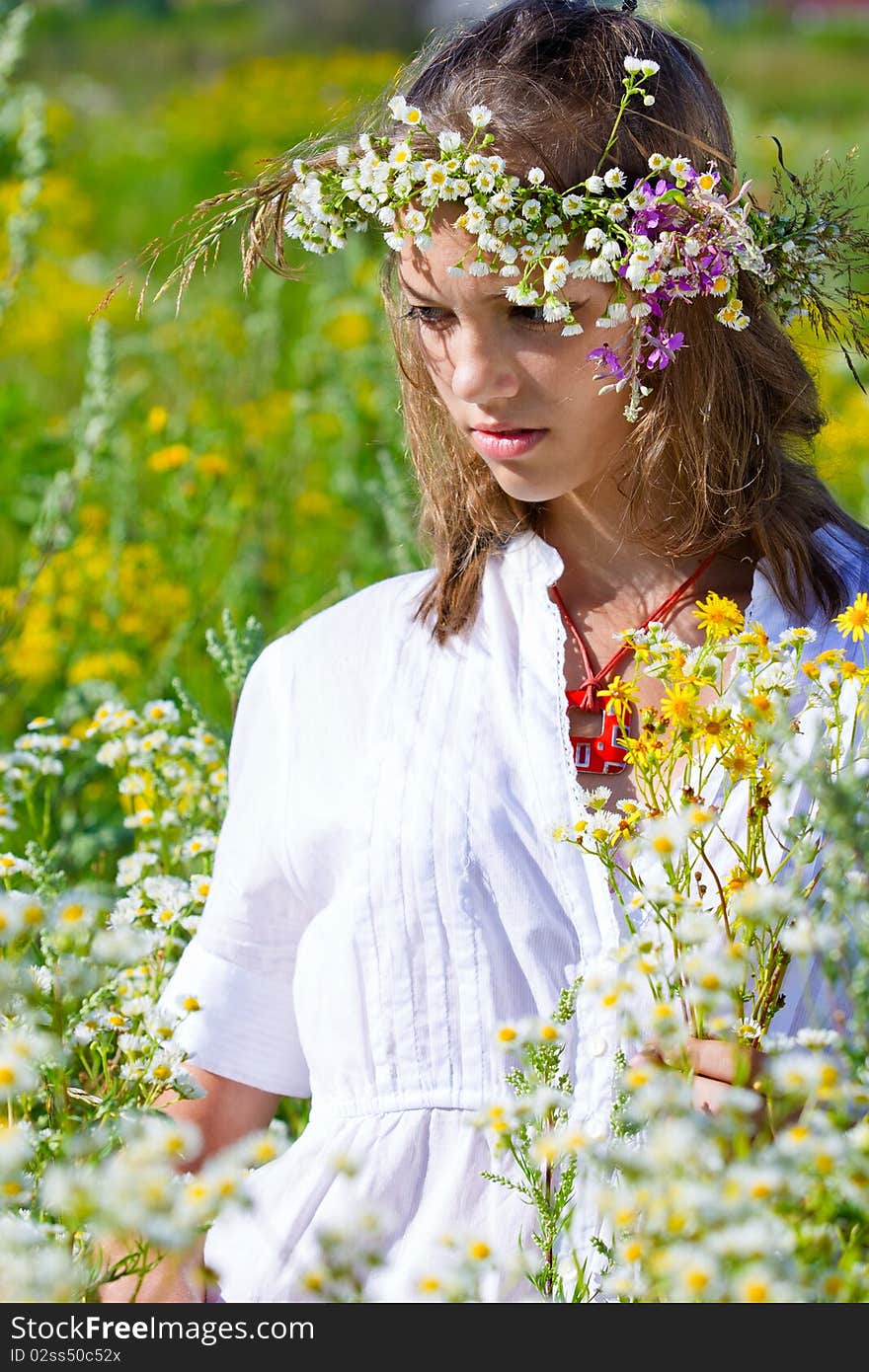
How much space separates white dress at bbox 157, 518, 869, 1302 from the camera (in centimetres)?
153

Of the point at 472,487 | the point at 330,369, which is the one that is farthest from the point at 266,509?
the point at 472,487

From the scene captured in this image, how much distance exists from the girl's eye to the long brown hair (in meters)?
0.13

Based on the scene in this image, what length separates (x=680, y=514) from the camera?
1745 millimetres

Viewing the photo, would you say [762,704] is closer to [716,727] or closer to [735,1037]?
[716,727]

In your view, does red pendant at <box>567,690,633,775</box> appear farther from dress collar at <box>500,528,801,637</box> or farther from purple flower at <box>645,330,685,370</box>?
purple flower at <box>645,330,685,370</box>

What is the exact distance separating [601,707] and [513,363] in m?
0.41

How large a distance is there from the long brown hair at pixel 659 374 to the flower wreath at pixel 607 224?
3cm

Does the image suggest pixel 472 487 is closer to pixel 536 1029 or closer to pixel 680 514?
pixel 680 514

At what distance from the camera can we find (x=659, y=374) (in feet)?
5.59

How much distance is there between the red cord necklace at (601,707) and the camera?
1.65 m

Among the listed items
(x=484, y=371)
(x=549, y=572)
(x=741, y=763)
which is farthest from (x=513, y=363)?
(x=741, y=763)

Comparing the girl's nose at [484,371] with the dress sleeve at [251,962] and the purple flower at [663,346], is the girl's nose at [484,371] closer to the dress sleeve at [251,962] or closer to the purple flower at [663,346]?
the purple flower at [663,346]

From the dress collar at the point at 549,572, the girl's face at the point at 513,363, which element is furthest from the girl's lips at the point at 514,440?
the dress collar at the point at 549,572
